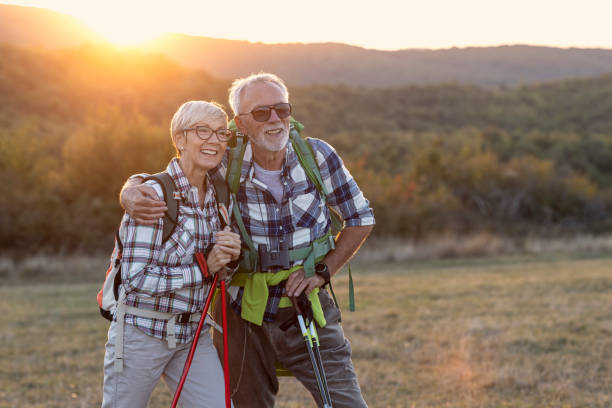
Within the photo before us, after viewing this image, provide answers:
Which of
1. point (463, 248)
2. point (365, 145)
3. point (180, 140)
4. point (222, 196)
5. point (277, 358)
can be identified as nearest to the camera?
point (180, 140)

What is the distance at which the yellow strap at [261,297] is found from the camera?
377 cm

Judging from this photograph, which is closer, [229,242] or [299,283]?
[229,242]

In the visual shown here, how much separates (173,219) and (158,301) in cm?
41

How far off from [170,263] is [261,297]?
0.63 m

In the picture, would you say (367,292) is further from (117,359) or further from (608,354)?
(117,359)

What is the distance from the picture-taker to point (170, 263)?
3.35 meters

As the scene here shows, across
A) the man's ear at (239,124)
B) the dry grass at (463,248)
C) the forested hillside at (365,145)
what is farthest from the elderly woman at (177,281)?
the forested hillside at (365,145)

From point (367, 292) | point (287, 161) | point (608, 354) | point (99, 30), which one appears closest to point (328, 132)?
point (99, 30)

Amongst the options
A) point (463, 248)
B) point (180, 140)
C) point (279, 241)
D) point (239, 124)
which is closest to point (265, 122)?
point (239, 124)

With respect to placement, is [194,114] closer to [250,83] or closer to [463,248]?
[250,83]

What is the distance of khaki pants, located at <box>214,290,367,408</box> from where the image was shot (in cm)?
384

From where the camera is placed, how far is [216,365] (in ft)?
12.0

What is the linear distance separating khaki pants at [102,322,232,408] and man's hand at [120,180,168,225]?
1.81 feet

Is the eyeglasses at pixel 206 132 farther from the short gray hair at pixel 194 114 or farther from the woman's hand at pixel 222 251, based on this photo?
the woman's hand at pixel 222 251
